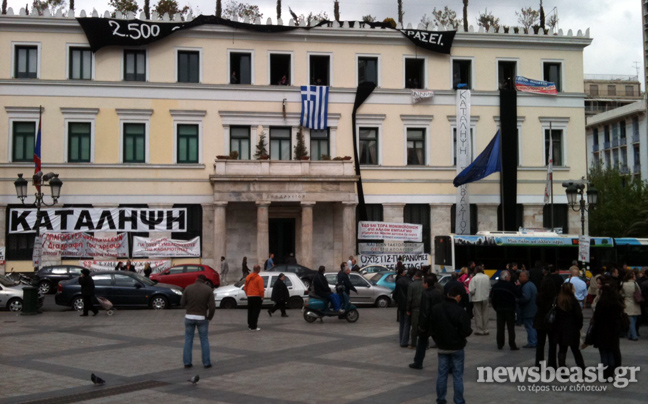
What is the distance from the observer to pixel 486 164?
39562mm

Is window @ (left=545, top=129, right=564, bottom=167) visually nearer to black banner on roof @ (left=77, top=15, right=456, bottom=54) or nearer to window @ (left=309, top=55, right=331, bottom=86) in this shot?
window @ (left=309, top=55, right=331, bottom=86)

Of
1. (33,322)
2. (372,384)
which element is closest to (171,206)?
(33,322)

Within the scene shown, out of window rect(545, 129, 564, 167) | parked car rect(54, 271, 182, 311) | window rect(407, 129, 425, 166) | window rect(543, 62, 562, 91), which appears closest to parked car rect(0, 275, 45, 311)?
parked car rect(54, 271, 182, 311)

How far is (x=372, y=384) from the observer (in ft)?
40.9

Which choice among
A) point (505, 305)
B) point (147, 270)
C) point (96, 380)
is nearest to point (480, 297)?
point (505, 305)

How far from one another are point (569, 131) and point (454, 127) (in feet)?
24.2

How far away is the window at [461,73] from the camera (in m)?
43.3

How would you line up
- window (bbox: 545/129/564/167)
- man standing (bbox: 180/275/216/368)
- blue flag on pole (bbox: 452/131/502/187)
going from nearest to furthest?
man standing (bbox: 180/275/216/368) → blue flag on pole (bbox: 452/131/502/187) → window (bbox: 545/129/564/167)

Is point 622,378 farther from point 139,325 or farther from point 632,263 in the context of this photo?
point 632,263

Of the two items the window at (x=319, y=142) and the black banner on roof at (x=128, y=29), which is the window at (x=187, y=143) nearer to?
the black banner on roof at (x=128, y=29)

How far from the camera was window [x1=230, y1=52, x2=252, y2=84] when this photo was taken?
41469mm

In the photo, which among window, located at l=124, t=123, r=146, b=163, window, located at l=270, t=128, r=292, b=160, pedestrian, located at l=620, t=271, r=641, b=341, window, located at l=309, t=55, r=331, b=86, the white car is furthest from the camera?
window, located at l=309, t=55, r=331, b=86

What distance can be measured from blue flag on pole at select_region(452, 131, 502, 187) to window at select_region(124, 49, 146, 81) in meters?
18.9

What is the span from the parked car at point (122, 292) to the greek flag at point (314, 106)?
1597 centimetres
